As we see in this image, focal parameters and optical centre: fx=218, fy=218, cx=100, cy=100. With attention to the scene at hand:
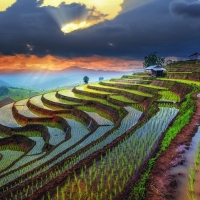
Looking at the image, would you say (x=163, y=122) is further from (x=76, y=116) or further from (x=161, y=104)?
(x=76, y=116)

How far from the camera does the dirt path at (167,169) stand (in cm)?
518

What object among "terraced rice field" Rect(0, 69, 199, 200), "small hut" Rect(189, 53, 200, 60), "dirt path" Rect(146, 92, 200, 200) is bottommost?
"terraced rice field" Rect(0, 69, 199, 200)

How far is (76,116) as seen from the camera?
2230cm

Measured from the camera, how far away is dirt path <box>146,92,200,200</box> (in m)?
5.18

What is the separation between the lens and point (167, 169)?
20.8 feet

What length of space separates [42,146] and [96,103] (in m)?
9.31

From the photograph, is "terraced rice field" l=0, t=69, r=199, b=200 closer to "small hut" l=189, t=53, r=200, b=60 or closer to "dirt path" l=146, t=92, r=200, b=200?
"dirt path" l=146, t=92, r=200, b=200

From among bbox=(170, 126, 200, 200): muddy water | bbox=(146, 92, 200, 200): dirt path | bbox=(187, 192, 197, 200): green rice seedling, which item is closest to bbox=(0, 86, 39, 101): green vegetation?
bbox=(146, 92, 200, 200): dirt path

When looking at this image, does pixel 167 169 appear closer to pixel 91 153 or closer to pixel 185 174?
pixel 185 174

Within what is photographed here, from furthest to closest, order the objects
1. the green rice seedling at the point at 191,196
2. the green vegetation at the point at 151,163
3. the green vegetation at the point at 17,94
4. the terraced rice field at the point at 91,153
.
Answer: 1. the green vegetation at the point at 17,94
2. the terraced rice field at the point at 91,153
3. the green vegetation at the point at 151,163
4. the green rice seedling at the point at 191,196

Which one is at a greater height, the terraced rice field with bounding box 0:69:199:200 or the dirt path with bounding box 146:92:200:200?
the dirt path with bounding box 146:92:200:200

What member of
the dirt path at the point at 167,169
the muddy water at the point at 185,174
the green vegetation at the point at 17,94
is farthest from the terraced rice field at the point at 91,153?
the green vegetation at the point at 17,94

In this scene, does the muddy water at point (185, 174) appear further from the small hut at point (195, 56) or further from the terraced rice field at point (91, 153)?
the small hut at point (195, 56)

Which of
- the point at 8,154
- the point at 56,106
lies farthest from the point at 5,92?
the point at 8,154
